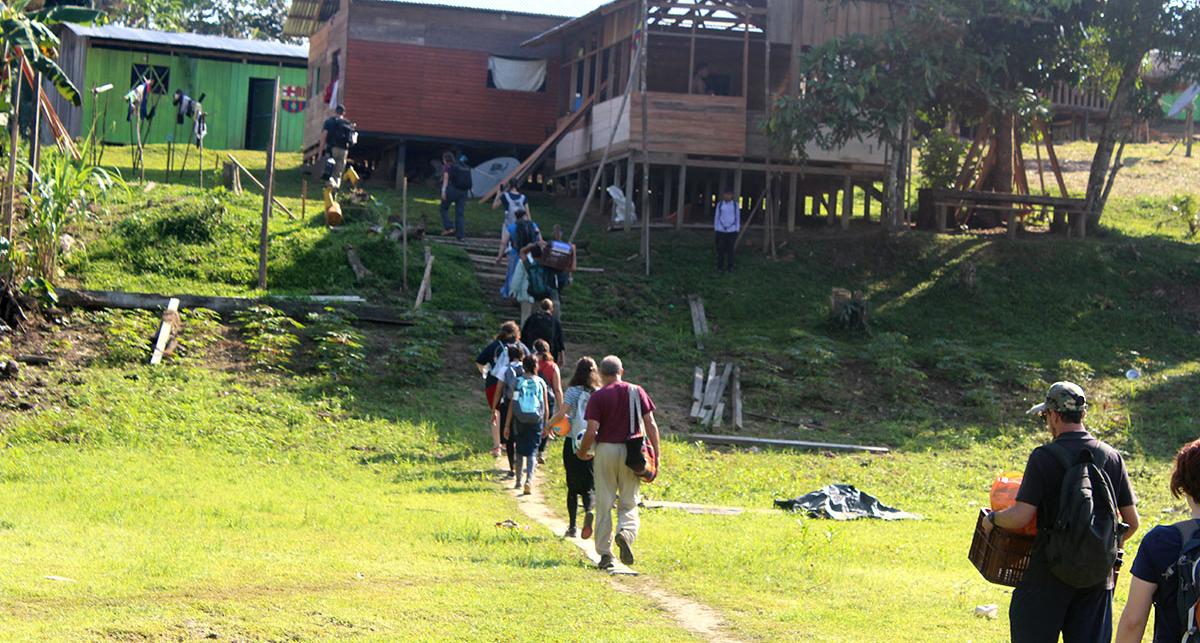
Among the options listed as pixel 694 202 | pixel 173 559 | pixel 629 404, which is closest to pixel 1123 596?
pixel 629 404

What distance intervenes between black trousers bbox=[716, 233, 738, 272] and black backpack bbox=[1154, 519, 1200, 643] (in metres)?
21.9

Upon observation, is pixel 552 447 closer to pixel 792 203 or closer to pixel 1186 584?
pixel 792 203

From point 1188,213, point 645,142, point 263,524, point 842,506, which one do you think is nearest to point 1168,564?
point 263,524

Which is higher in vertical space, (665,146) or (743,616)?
(665,146)

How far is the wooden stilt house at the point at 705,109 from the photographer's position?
2895 centimetres

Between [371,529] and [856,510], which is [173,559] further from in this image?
[856,510]

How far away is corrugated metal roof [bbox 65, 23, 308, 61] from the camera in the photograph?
40531 millimetres

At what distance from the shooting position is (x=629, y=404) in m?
11.1

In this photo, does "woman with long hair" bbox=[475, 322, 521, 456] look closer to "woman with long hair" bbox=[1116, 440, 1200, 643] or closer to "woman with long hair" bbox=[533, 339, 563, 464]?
"woman with long hair" bbox=[533, 339, 563, 464]

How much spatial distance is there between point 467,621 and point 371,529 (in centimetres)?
361

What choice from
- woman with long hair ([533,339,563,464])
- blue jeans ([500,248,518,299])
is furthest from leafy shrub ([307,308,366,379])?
woman with long hair ([533,339,563,464])

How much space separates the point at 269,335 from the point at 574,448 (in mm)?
9689

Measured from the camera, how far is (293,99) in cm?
Result: 4306

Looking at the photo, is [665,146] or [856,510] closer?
[856,510]
